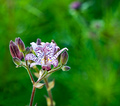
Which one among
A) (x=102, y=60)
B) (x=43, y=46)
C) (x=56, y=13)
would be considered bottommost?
(x=43, y=46)

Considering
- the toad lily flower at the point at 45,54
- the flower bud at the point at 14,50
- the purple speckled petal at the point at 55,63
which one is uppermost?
the flower bud at the point at 14,50

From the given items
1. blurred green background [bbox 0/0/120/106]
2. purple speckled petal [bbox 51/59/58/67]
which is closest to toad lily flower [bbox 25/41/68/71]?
purple speckled petal [bbox 51/59/58/67]

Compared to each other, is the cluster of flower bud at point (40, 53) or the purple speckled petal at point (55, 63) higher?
the cluster of flower bud at point (40, 53)

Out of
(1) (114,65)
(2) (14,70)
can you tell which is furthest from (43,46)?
(1) (114,65)

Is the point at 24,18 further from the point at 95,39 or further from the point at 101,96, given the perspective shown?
the point at 101,96

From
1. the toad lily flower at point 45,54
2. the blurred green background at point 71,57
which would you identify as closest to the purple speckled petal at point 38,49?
the toad lily flower at point 45,54

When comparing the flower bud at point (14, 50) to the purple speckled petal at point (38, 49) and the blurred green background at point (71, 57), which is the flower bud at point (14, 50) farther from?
the blurred green background at point (71, 57)
